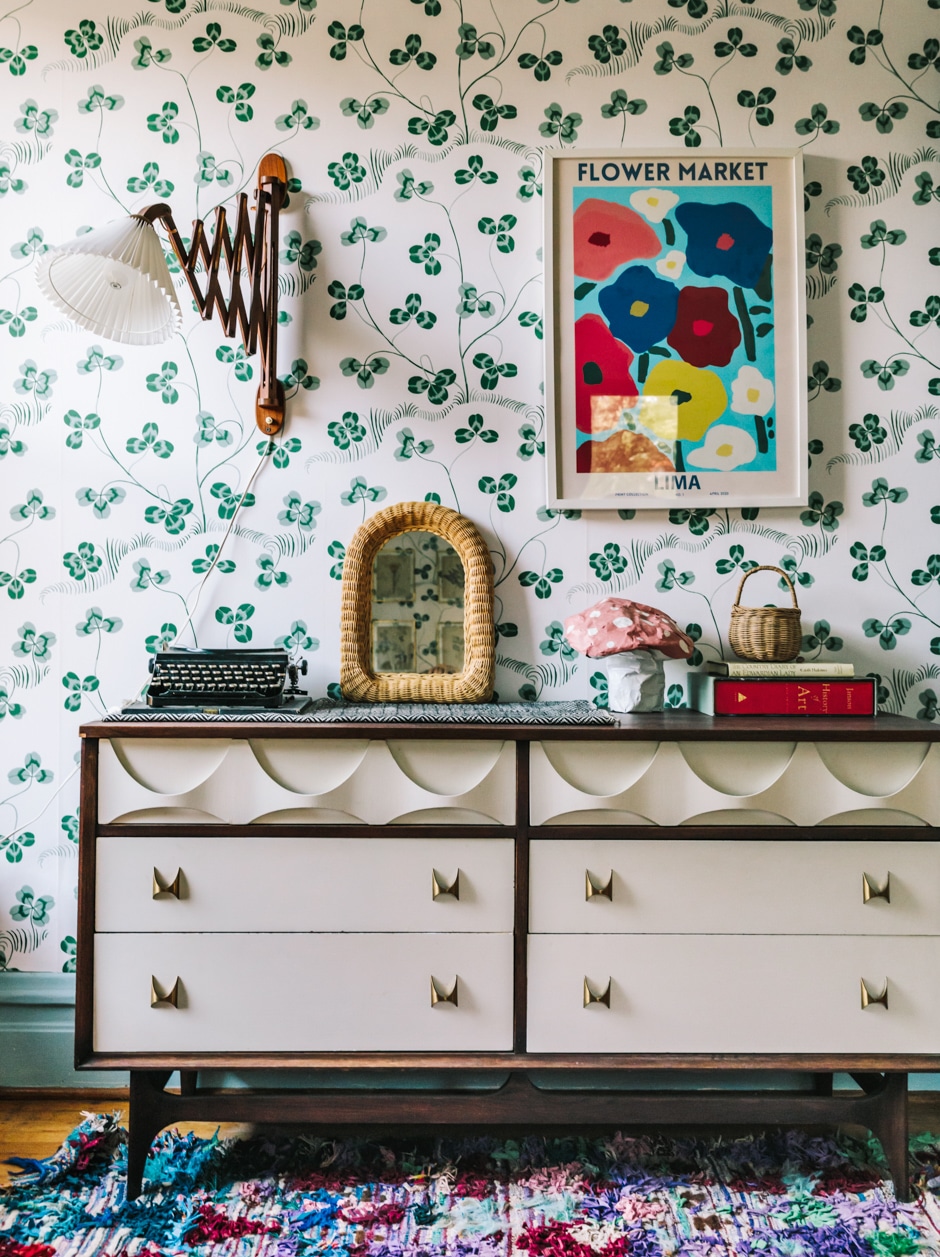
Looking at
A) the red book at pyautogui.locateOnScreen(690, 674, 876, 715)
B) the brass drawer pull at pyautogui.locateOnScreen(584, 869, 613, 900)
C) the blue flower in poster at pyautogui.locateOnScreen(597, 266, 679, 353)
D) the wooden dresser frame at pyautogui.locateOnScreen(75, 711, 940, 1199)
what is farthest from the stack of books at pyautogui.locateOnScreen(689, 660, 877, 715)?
the blue flower in poster at pyautogui.locateOnScreen(597, 266, 679, 353)

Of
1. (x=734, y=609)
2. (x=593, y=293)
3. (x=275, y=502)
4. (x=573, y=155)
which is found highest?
(x=573, y=155)

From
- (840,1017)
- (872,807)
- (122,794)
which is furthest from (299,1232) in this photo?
(872,807)

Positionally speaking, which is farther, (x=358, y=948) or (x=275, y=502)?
(x=275, y=502)

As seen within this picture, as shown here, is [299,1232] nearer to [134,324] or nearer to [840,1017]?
[840,1017]

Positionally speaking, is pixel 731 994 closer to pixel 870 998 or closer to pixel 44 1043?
pixel 870 998

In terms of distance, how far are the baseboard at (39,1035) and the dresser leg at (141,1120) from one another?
40 centimetres

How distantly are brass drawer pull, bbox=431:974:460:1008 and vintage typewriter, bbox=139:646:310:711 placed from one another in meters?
0.60

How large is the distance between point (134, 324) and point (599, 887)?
4.84 feet

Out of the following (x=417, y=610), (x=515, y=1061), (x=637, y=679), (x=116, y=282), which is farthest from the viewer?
(x=417, y=610)

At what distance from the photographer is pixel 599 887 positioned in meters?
1.57

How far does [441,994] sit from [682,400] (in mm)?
1418

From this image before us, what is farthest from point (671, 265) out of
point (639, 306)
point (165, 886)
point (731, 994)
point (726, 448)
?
point (165, 886)

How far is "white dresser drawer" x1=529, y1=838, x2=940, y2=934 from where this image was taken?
1.57 metres

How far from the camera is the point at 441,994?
1.55m
